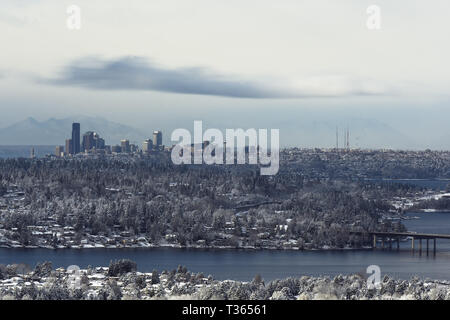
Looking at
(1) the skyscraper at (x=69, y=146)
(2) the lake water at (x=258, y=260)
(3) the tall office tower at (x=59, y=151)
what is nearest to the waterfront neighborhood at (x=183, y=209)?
(2) the lake water at (x=258, y=260)

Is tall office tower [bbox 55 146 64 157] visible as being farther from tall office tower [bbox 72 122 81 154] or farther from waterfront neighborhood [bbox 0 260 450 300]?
waterfront neighborhood [bbox 0 260 450 300]

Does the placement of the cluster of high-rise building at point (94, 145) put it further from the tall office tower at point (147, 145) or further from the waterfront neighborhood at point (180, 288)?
the waterfront neighborhood at point (180, 288)

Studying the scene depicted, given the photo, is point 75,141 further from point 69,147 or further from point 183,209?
point 183,209

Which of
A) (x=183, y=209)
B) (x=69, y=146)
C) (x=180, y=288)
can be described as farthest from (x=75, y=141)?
(x=180, y=288)

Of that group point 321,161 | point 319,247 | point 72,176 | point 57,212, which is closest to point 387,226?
point 319,247
